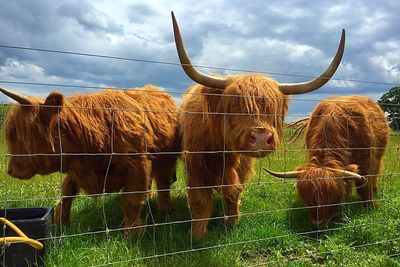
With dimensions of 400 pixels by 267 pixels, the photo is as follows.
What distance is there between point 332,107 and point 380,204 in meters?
1.37

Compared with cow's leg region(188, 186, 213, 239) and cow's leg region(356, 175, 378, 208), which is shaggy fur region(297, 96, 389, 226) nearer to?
cow's leg region(356, 175, 378, 208)

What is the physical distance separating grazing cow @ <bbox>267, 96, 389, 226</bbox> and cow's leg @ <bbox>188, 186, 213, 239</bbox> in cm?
86

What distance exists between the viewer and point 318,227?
4.70m

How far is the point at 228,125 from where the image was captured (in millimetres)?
3857

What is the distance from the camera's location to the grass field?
3.59 metres

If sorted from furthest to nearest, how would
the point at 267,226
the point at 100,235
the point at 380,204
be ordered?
the point at 380,204 < the point at 267,226 < the point at 100,235

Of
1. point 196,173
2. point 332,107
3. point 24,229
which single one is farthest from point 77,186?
point 332,107

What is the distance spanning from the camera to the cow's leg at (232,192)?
4.59 metres

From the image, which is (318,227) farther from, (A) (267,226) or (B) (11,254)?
(B) (11,254)

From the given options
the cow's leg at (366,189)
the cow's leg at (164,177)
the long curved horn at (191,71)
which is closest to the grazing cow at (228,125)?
the long curved horn at (191,71)

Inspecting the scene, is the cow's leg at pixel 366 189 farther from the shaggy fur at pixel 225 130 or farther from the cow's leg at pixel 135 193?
the cow's leg at pixel 135 193

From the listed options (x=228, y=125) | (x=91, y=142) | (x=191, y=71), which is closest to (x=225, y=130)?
(x=228, y=125)

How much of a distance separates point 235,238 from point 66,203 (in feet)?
5.81

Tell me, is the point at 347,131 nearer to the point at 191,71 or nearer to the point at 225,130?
the point at 225,130
